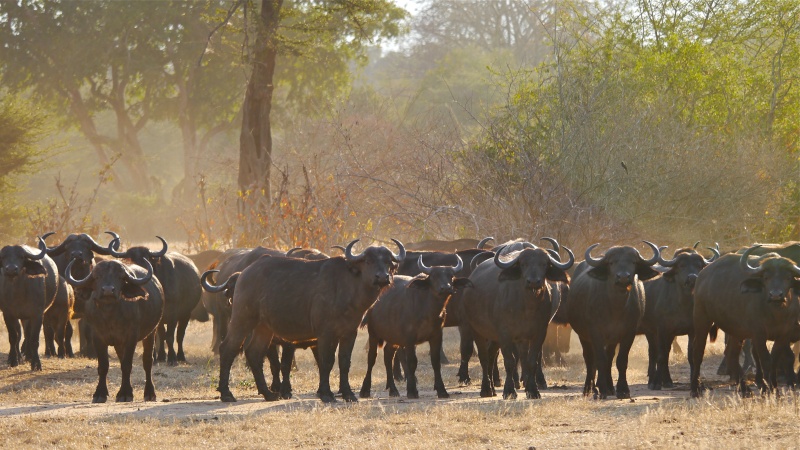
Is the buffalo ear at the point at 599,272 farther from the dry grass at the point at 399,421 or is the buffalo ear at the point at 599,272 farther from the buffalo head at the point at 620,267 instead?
the dry grass at the point at 399,421

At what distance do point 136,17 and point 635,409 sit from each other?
3904cm

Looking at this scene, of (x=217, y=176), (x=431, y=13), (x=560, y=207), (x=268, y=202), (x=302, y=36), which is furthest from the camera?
(x=431, y=13)

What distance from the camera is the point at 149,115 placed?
5328 cm

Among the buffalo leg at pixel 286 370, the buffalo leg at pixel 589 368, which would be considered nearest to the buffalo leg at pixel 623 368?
the buffalo leg at pixel 589 368

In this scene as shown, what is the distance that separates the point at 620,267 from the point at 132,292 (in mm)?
5362

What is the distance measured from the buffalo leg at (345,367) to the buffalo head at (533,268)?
1807 millimetres

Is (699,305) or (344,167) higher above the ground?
(344,167)

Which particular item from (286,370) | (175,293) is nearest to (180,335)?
(175,293)

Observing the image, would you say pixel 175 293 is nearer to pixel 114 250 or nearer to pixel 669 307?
pixel 114 250

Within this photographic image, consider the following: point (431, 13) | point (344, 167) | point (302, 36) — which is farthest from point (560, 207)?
point (431, 13)

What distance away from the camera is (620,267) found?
44.2 ft

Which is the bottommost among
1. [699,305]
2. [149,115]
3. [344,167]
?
[699,305]

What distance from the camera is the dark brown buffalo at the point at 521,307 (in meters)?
13.4

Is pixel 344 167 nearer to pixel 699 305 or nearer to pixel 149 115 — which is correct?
pixel 699 305
